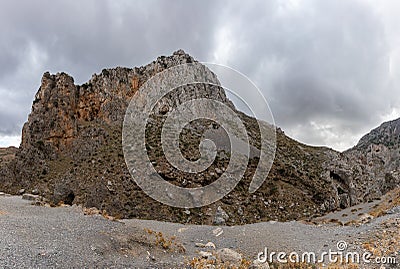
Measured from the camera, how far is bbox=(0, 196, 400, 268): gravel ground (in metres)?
8.95

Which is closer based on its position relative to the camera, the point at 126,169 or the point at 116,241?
the point at 116,241

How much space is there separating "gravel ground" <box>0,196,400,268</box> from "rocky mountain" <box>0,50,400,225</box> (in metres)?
12.5

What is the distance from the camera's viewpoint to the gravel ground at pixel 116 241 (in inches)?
352

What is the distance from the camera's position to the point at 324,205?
120 feet

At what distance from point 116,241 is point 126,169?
24193 millimetres

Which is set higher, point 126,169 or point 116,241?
point 126,169

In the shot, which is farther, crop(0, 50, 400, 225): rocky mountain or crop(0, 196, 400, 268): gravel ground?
crop(0, 50, 400, 225): rocky mountain

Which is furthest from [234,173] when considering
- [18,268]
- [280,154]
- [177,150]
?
[18,268]

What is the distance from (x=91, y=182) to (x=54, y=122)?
1403cm

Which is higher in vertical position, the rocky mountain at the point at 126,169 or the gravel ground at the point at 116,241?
the rocky mountain at the point at 126,169

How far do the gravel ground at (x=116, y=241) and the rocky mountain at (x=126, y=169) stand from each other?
494 inches

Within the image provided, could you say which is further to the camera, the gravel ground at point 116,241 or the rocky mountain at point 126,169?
the rocky mountain at point 126,169

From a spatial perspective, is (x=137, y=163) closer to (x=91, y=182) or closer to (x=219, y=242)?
(x=91, y=182)

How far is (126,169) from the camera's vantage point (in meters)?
35.0
